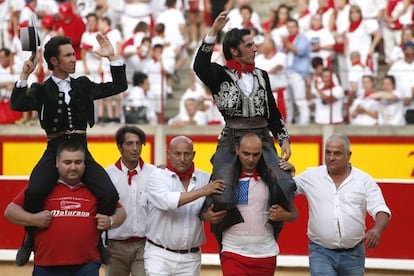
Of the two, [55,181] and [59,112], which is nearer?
[55,181]

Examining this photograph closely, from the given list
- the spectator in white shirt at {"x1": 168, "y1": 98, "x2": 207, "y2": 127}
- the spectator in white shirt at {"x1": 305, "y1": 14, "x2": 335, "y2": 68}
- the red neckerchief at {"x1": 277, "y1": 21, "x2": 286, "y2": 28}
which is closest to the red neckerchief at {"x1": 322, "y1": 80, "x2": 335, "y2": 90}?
the spectator in white shirt at {"x1": 305, "y1": 14, "x2": 335, "y2": 68}

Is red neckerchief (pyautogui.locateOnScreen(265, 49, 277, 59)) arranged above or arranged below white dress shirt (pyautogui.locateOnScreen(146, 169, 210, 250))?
above

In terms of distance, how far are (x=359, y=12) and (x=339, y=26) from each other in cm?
31

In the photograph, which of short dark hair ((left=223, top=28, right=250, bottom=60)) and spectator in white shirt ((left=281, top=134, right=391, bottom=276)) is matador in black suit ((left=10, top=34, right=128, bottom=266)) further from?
spectator in white shirt ((left=281, top=134, right=391, bottom=276))

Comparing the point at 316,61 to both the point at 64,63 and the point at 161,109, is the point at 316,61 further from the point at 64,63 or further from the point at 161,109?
the point at 64,63

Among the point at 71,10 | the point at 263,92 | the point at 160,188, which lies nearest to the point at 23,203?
the point at 160,188

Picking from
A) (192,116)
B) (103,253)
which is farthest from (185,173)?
(192,116)

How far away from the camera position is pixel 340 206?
7.76 m

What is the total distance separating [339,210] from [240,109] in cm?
101

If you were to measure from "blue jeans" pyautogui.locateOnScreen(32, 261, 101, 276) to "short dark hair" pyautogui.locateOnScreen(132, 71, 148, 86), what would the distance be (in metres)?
6.24

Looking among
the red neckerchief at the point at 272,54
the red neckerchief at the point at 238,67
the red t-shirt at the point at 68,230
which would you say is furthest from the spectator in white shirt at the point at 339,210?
the red neckerchief at the point at 272,54

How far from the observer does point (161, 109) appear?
44.5ft

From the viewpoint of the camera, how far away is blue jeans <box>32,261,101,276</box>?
7.22 meters

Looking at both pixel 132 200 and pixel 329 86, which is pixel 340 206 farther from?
pixel 329 86
